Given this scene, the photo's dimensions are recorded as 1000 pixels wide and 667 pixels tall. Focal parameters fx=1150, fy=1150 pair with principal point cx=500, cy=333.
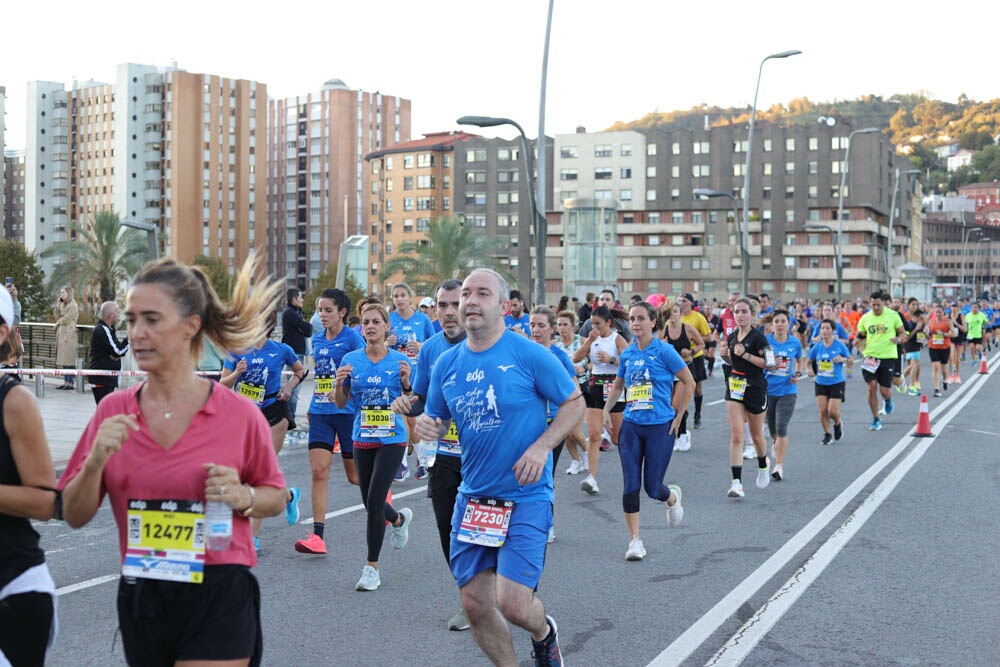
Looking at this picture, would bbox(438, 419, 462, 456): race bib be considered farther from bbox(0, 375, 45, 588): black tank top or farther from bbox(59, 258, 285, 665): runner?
bbox(0, 375, 45, 588): black tank top

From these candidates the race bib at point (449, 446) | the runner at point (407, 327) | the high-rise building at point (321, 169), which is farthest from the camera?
the high-rise building at point (321, 169)

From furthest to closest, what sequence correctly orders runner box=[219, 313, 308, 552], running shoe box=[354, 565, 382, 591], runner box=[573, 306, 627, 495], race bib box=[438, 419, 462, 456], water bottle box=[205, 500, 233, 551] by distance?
1. runner box=[573, 306, 627, 495]
2. runner box=[219, 313, 308, 552]
3. running shoe box=[354, 565, 382, 591]
4. race bib box=[438, 419, 462, 456]
5. water bottle box=[205, 500, 233, 551]

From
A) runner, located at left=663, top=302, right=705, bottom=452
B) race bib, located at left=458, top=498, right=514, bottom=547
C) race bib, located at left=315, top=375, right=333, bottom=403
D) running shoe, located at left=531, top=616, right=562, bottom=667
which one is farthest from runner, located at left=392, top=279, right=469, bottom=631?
runner, located at left=663, top=302, right=705, bottom=452

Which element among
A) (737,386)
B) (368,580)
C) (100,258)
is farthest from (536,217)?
(100,258)

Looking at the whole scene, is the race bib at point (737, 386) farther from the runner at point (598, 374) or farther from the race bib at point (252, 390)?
the race bib at point (252, 390)

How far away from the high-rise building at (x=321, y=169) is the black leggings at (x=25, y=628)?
434ft

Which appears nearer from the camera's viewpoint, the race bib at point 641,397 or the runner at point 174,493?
the runner at point 174,493

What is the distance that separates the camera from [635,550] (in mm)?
8234

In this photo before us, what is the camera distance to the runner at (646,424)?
27.3ft

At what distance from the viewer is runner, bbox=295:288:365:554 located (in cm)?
838

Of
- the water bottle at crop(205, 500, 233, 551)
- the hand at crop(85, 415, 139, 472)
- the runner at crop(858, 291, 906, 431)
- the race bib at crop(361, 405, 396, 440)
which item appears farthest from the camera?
the runner at crop(858, 291, 906, 431)

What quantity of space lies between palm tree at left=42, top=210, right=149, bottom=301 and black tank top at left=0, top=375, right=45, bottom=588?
68.6 metres

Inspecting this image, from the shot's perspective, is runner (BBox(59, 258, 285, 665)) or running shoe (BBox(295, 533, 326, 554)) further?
running shoe (BBox(295, 533, 326, 554))

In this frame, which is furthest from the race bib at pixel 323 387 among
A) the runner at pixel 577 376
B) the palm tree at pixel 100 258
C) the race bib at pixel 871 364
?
the palm tree at pixel 100 258
